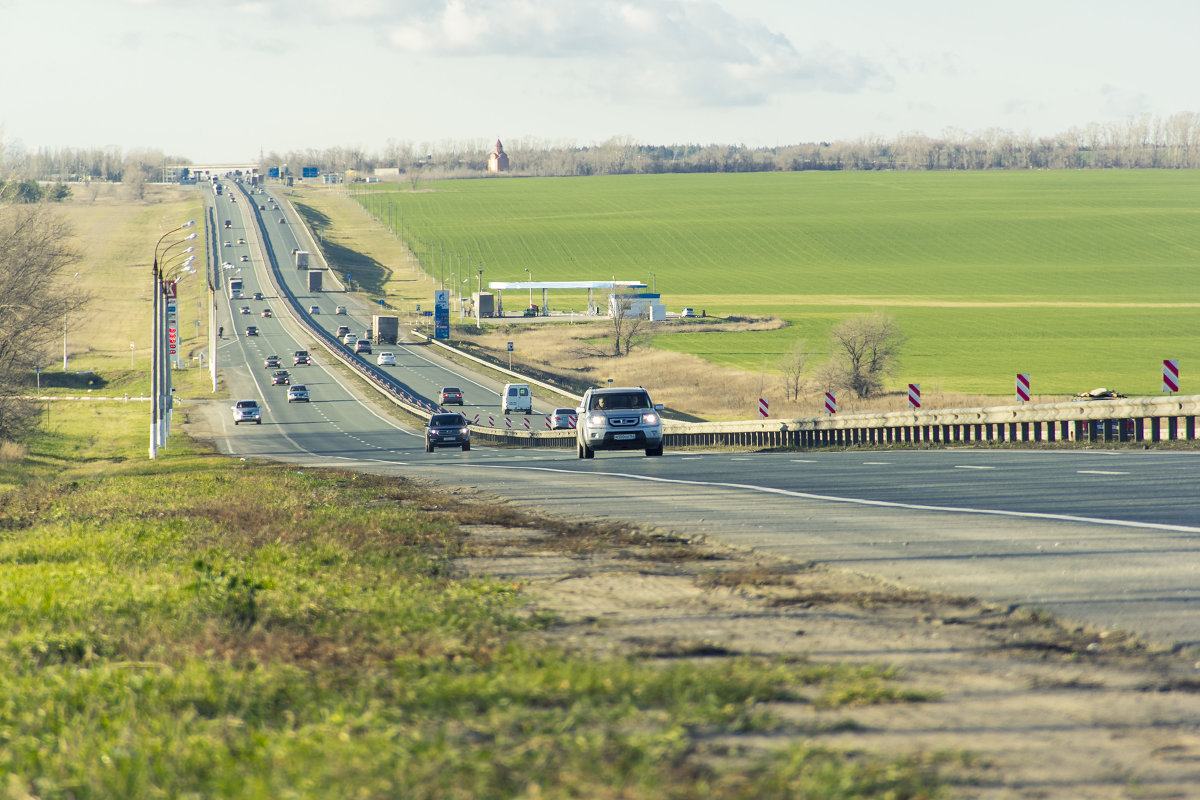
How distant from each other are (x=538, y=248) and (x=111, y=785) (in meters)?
182

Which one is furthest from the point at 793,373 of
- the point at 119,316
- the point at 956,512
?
the point at 119,316

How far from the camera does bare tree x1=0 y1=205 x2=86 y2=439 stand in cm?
4500

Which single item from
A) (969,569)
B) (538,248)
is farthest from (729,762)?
(538,248)

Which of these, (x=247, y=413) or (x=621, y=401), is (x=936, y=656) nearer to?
(x=621, y=401)

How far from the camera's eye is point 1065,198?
198000mm

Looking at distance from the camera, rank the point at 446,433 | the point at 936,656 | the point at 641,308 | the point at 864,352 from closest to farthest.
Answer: the point at 936,656 → the point at 446,433 → the point at 864,352 → the point at 641,308

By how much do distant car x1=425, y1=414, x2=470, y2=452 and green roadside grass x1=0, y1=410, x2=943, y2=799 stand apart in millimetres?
39852

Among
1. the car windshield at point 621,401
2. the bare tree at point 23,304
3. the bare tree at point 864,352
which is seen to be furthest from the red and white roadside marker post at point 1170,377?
the bare tree at point 864,352

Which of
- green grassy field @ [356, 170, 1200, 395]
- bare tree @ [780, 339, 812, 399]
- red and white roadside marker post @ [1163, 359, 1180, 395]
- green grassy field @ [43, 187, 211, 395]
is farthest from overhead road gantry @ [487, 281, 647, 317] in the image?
red and white roadside marker post @ [1163, 359, 1180, 395]

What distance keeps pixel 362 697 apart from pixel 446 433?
45083 millimetres

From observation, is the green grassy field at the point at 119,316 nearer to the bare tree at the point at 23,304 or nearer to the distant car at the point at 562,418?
the bare tree at the point at 23,304

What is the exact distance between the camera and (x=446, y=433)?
49.8 meters

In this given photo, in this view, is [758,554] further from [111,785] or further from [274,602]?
[111,785]

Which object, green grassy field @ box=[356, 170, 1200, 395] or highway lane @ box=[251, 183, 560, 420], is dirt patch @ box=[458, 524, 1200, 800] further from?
green grassy field @ box=[356, 170, 1200, 395]
